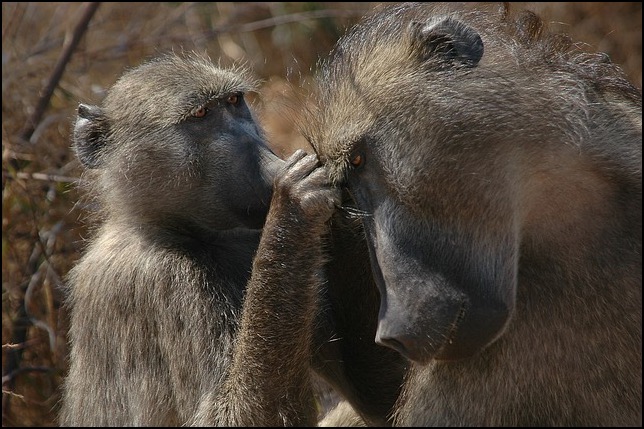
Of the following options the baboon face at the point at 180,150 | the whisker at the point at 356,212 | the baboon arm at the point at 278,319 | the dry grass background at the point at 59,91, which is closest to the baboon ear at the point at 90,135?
the baboon face at the point at 180,150

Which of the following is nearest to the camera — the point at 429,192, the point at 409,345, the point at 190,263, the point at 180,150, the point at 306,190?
the point at 409,345

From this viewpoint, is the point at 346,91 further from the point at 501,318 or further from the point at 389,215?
the point at 501,318

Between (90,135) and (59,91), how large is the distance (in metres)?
2.00

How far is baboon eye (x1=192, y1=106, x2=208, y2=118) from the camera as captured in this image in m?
3.62

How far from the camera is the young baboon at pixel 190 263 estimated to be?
10.1ft

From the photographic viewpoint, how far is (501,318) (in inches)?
103

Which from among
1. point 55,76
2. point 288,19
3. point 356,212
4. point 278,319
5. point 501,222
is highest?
point 55,76

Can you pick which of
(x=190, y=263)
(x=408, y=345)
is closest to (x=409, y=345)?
(x=408, y=345)

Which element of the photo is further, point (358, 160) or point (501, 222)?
point (358, 160)

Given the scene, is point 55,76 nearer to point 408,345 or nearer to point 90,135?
point 90,135

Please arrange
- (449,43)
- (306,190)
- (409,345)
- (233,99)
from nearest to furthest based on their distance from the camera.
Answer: (409,345)
(449,43)
(306,190)
(233,99)

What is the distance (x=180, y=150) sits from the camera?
3.61 meters

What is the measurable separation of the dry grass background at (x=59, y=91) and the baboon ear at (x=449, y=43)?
0.72 meters

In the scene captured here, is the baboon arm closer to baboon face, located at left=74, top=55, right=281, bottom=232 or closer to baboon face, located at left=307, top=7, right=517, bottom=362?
baboon face, located at left=307, top=7, right=517, bottom=362
